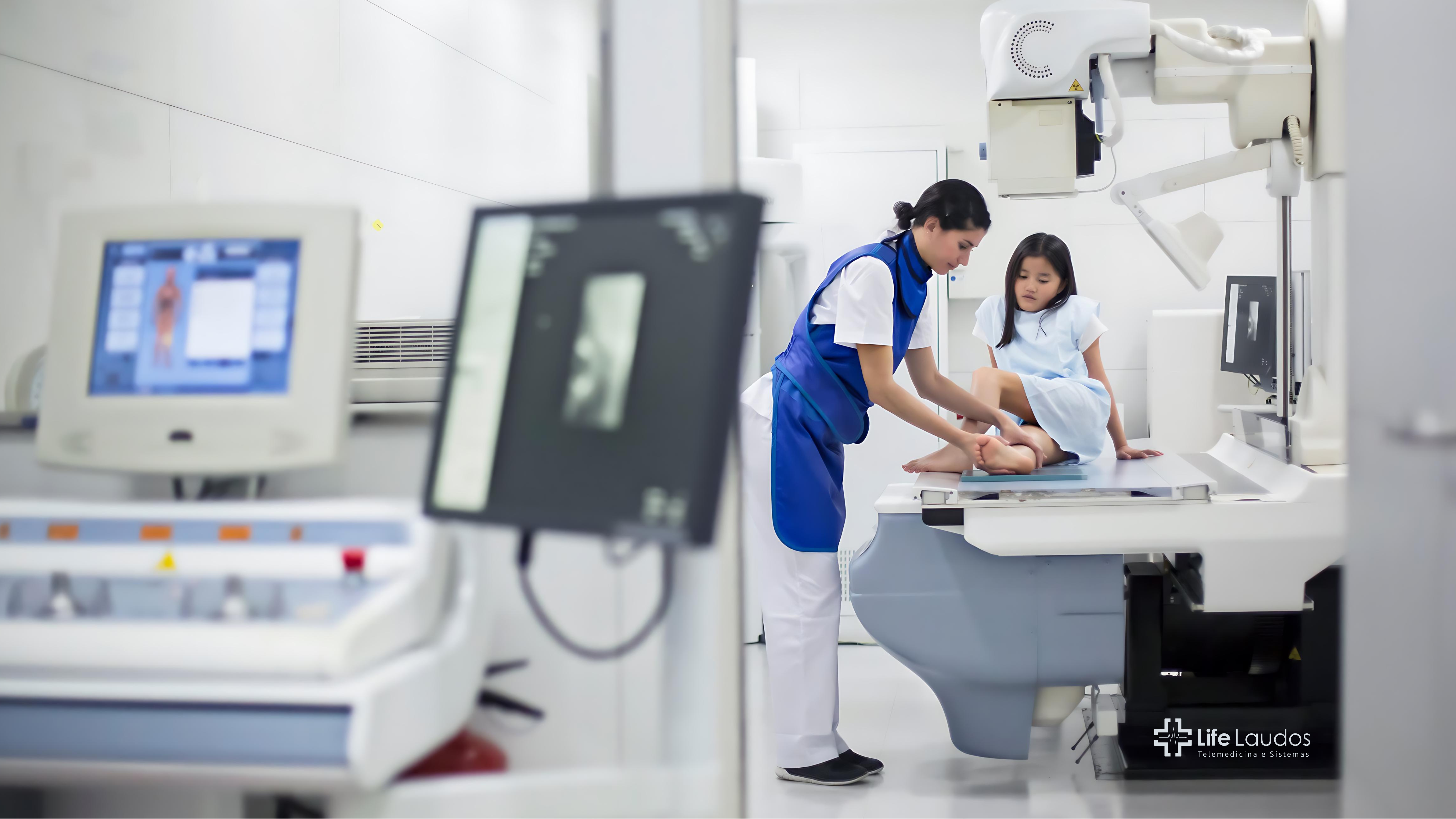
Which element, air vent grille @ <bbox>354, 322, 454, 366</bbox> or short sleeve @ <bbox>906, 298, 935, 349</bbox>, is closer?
air vent grille @ <bbox>354, 322, 454, 366</bbox>

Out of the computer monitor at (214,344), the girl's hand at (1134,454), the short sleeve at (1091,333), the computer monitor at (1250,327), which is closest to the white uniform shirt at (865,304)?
the girl's hand at (1134,454)

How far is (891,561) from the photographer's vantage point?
6.86 ft

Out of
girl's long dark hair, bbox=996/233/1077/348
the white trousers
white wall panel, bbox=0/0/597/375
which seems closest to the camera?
white wall panel, bbox=0/0/597/375

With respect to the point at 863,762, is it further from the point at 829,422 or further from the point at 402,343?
the point at 402,343

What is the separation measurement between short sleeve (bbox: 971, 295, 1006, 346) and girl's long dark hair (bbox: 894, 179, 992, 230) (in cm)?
83

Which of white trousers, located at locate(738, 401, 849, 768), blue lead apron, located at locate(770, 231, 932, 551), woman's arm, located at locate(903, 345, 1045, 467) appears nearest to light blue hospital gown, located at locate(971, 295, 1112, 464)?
woman's arm, located at locate(903, 345, 1045, 467)

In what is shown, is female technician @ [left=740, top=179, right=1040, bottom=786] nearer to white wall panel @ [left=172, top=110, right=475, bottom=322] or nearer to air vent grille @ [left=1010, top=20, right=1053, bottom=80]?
air vent grille @ [left=1010, top=20, right=1053, bottom=80]

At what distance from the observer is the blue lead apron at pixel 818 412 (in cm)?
233

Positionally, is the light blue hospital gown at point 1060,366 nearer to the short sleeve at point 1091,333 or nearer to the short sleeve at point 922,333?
the short sleeve at point 1091,333

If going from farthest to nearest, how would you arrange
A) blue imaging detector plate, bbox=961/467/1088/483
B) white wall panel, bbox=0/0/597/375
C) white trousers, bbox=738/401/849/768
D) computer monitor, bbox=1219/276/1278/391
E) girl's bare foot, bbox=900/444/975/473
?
computer monitor, bbox=1219/276/1278/391 → white trousers, bbox=738/401/849/768 → girl's bare foot, bbox=900/444/975/473 → blue imaging detector plate, bbox=961/467/1088/483 → white wall panel, bbox=0/0/597/375

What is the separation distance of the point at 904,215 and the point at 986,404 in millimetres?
486

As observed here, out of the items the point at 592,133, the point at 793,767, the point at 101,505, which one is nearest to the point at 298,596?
the point at 101,505

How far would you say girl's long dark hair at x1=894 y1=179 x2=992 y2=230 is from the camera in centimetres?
223

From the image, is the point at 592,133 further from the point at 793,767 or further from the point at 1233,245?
the point at 1233,245
